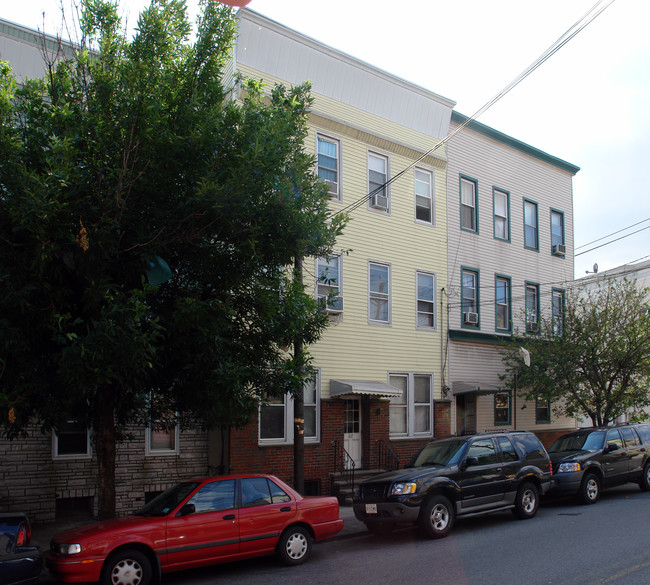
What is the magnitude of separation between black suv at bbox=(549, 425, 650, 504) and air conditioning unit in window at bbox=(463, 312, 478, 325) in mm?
5485

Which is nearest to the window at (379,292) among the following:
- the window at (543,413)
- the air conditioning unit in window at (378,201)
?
the air conditioning unit in window at (378,201)

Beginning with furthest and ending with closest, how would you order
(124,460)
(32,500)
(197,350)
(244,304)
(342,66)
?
(342,66) → (124,460) → (32,500) → (244,304) → (197,350)

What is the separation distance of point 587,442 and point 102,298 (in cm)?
1201

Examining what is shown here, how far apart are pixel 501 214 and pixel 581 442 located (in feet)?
31.8

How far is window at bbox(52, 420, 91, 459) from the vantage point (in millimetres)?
13445

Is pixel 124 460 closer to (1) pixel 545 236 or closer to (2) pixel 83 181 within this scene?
(2) pixel 83 181

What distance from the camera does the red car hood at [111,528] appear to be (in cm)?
807

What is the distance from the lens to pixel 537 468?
42.9 feet

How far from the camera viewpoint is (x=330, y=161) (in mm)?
18359

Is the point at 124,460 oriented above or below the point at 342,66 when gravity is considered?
below

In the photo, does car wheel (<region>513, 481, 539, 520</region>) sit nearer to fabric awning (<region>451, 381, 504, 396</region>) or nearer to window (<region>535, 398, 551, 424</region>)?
fabric awning (<region>451, 381, 504, 396</region>)

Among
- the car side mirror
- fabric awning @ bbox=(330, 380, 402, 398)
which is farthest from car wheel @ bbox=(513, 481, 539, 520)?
the car side mirror

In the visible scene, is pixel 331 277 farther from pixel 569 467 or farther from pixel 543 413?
pixel 543 413

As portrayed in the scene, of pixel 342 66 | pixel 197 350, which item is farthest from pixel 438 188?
pixel 197 350
